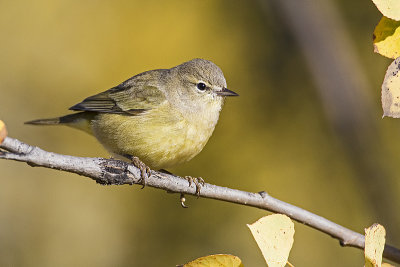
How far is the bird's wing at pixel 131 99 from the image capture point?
4.04 metres

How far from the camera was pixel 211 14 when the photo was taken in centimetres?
643

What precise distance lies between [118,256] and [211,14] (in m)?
3.30

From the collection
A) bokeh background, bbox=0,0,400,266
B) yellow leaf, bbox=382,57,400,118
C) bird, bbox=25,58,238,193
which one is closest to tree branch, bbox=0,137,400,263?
bird, bbox=25,58,238,193

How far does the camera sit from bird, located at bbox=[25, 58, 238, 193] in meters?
3.67

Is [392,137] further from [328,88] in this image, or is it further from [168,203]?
[168,203]

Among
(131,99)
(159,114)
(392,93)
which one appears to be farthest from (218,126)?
(392,93)

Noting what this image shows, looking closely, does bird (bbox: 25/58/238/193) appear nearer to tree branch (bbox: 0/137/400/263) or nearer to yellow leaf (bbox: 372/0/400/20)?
tree branch (bbox: 0/137/400/263)

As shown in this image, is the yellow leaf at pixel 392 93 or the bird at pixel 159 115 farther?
the bird at pixel 159 115

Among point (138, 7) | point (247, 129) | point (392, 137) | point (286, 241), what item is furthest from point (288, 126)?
point (286, 241)

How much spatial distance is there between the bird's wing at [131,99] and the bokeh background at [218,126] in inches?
66.1

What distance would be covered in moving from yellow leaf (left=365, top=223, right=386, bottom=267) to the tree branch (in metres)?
0.86

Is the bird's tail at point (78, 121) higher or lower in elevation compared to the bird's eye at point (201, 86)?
lower

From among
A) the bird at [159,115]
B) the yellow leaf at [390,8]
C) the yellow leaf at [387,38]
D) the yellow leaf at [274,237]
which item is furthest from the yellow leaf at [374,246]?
the bird at [159,115]

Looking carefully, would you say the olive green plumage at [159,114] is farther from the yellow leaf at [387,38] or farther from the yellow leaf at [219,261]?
the yellow leaf at [387,38]
